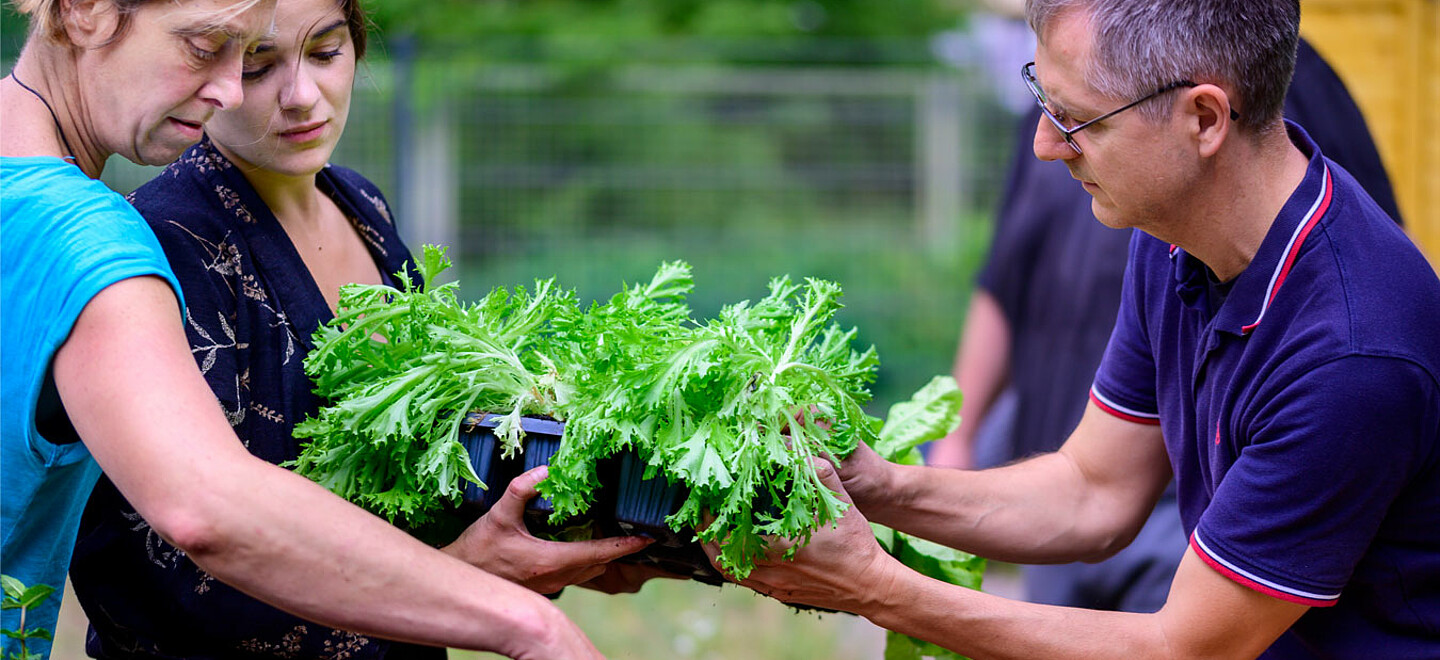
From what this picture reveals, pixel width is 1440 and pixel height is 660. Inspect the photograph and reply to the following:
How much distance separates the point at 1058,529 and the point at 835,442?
0.68 m

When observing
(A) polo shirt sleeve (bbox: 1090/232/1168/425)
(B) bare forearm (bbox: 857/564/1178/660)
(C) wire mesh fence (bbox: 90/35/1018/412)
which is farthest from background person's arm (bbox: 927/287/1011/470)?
(C) wire mesh fence (bbox: 90/35/1018/412)

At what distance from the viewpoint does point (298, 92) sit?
81.1 inches

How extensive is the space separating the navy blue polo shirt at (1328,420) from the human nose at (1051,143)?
1.02ft

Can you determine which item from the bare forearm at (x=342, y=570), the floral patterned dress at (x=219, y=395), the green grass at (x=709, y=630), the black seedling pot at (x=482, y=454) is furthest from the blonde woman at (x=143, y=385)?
the green grass at (x=709, y=630)

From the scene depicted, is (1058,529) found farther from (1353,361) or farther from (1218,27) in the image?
(1218,27)

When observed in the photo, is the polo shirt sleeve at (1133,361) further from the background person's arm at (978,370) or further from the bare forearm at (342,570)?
the background person's arm at (978,370)

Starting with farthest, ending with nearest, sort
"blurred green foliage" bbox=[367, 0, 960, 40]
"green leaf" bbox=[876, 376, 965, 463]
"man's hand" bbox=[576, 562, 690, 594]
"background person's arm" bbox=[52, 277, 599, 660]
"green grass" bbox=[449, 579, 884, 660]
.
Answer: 1. "blurred green foliage" bbox=[367, 0, 960, 40]
2. "green grass" bbox=[449, 579, 884, 660]
3. "green leaf" bbox=[876, 376, 965, 463]
4. "man's hand" bbox=[576, 562, 690, 594]
5. "background person's arm" bbox=[52, 277, 599, 660]

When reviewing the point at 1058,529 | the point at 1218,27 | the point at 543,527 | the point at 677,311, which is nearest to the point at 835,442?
the point at 677,311

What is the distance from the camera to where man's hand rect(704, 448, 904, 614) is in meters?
2.02

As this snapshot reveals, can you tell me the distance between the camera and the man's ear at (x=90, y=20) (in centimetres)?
173

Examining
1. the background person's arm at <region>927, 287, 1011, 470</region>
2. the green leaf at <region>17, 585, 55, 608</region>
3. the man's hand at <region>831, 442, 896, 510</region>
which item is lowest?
the background person's arm at <region>927, 287, 1011, 470</region>

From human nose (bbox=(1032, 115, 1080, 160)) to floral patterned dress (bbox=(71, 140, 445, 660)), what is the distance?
1.29 m

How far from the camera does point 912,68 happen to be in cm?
902

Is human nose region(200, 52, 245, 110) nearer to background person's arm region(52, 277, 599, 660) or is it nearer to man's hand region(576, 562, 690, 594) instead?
background person's arm region(52, 277, 599, 660)
